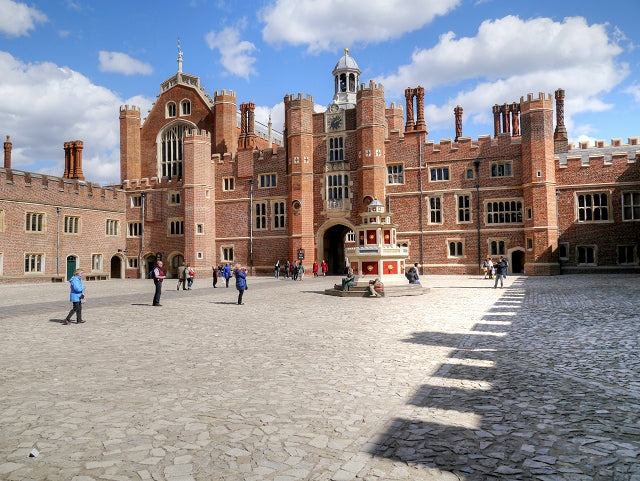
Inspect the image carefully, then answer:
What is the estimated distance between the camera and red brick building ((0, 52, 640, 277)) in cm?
3412

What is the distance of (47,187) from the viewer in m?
37.3

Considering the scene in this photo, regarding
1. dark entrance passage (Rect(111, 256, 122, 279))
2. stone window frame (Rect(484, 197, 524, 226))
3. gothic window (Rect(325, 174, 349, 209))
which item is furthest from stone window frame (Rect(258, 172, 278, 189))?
stone window frame (Rect(484, 197, 524, 226))

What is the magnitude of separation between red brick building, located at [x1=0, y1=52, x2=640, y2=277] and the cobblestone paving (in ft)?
80.1

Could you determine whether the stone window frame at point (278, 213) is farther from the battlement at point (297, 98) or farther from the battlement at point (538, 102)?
the battlement at point (538, 102)

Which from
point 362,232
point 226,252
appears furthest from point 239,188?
point 362,232

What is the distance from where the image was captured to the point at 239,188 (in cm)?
4250

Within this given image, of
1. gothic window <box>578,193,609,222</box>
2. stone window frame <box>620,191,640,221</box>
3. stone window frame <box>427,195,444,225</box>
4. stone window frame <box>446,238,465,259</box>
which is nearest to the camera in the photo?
stone window frame <box>620,191,640,221</box>

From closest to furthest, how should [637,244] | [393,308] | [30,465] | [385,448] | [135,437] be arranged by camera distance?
1. [30,465]
2. [385,448]
3. [135,437]
4. [393,308]
5. [637,244]

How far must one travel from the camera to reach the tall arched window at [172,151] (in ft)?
156

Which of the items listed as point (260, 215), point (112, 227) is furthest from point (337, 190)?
point (112, 227)

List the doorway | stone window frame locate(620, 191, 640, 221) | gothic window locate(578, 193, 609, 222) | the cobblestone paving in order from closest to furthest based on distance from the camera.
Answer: the cobblestone paving
stone window frame locate(620, 191, 640, 221)
gothic window locate(578, 193, 609, 222)
the doorway

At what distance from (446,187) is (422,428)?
3382 cm

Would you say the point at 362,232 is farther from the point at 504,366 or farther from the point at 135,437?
the point at 135,437

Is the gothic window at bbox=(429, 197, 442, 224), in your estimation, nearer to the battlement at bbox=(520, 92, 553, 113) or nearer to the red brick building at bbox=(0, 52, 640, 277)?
the red brick building at bbox=(0, 52, 640, 277)
